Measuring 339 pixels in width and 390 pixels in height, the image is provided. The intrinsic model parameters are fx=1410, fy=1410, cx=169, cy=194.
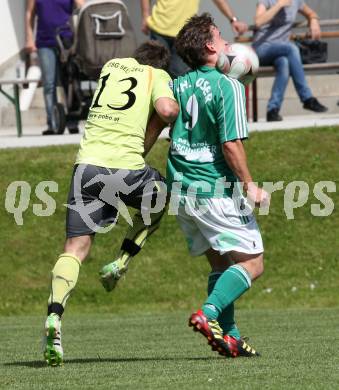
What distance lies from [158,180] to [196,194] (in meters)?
0.35

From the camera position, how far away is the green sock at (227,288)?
7.75 metres

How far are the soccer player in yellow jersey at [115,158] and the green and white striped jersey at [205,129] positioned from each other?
103 millimetres

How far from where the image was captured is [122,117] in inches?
318

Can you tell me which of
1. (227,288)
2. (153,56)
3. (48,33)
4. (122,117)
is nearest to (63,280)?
(227,288)

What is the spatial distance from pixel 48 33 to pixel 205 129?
27.8 ft

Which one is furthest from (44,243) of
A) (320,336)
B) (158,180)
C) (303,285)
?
(158,180)

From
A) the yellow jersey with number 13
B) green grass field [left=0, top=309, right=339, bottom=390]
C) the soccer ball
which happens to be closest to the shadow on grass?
green grass field [left=0, top=309, right=339, bottom=390]

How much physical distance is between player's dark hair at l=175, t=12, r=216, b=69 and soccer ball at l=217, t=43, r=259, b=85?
0.38 feet

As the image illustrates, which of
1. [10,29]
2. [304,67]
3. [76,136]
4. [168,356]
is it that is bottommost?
[10,29]

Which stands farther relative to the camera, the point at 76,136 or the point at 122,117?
the point at 76,136

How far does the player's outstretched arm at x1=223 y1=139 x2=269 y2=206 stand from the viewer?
7.68 m

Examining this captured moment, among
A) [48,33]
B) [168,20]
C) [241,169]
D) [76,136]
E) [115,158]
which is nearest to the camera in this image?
[241,169]

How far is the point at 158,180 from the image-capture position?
321 inches

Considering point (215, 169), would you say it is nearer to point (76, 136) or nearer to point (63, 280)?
point (63, 280)
